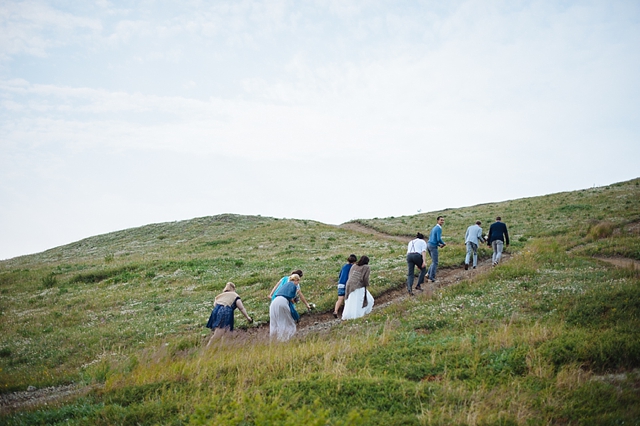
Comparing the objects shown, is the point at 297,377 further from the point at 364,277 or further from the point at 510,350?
the point at 364,277

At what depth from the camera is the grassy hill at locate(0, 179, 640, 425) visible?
23.2ft

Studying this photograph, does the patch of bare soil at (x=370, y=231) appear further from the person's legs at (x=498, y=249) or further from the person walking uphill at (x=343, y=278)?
the person walking uphill at (x=343, y=278)

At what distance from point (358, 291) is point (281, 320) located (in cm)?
367

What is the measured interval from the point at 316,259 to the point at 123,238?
47.9 m

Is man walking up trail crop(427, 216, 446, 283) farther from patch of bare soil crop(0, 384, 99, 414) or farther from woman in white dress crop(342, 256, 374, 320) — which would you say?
patch of bare soil crop(0, 384, 99, 414)

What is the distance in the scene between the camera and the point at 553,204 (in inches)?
1998

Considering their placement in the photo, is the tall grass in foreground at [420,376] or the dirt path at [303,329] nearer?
the tall grass in foreground at [420,376]

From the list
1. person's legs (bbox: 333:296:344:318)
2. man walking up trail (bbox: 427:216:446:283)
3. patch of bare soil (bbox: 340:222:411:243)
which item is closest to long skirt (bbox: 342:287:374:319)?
person's legs (bbox: 333:296:344:318)

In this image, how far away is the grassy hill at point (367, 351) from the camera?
7.07 m

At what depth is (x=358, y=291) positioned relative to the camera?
16.4 metres

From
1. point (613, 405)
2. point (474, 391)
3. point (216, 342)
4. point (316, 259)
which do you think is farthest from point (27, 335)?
point (613, 405)

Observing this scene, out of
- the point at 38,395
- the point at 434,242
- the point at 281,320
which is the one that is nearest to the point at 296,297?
the point at 281,320

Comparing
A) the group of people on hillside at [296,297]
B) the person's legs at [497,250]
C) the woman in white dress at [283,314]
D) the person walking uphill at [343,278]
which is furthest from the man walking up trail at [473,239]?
the woman in white dress at [283,314]

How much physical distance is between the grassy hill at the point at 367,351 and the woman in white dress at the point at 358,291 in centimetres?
127
